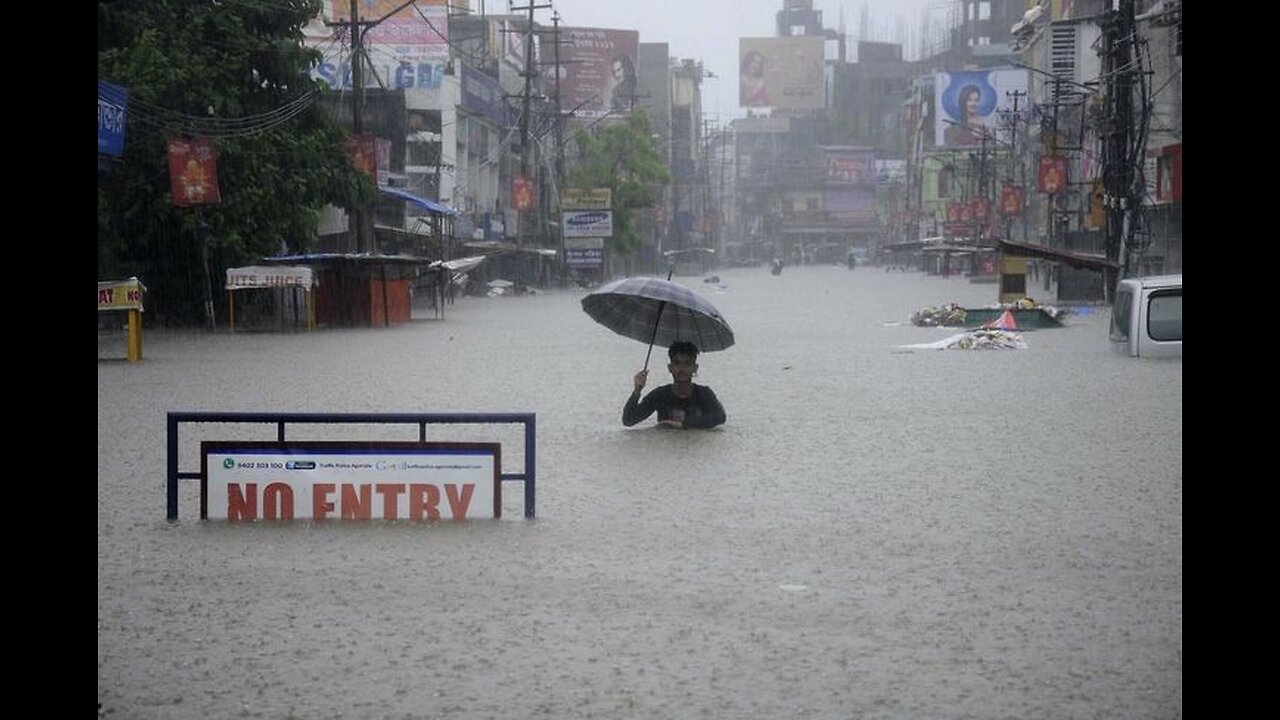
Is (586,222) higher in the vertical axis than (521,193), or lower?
lower

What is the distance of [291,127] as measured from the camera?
4084 cm

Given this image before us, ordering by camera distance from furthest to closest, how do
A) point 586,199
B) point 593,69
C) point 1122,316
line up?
point 593,69 → point 586,199 → point 1122,316

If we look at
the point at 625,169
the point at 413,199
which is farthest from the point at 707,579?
the point at 625,169

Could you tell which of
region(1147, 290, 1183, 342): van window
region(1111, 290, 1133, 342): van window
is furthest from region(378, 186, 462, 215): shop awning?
region(1147, 290, 1183, 342): van window

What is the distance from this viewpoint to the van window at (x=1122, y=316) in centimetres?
2729

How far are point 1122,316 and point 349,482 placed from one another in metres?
19.1

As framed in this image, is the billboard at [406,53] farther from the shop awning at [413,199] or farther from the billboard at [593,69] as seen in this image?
the billboard at [593,69]

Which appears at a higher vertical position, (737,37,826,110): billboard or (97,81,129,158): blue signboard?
(737,37,826,110): billboard

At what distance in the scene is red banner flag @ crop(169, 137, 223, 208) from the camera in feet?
114

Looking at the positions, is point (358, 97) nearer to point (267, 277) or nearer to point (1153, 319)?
point (267, 277)

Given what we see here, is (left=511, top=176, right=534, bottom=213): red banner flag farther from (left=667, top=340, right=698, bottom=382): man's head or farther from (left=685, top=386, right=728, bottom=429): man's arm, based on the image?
(left=667, top=340, right=698, bottom=382): man's head

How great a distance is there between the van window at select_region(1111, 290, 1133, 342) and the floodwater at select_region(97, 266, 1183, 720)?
26.3 ft

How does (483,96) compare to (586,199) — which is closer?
(483,96)

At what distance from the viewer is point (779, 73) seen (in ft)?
652
